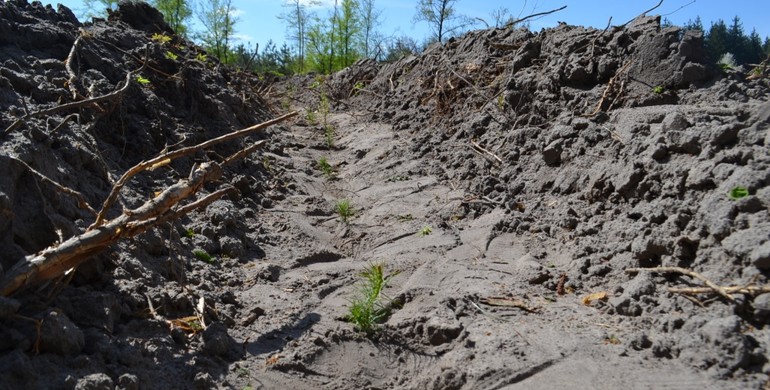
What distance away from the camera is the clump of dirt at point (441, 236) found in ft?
8.20

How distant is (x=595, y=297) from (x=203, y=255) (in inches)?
93.4

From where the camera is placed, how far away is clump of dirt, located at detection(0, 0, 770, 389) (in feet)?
8.20

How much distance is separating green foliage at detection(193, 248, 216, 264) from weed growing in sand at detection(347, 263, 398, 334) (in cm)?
102

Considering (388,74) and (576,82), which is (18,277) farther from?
(388,74)

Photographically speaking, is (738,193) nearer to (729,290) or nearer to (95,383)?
(729,290)

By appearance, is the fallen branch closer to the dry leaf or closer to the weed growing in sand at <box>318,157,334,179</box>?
the dry leaf

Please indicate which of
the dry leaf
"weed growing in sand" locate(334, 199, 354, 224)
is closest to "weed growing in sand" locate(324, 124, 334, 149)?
"weed growing in sand" locate(334, 199, 354, 224)

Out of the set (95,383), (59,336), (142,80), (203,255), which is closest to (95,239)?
(59,336)

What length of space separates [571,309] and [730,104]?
2.02m

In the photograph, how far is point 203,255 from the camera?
3.87 metres

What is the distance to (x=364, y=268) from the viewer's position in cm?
393

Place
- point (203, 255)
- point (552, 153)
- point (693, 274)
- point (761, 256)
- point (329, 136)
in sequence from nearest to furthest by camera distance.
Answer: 1. point (761, 256)
2. point (693, 274)
3. point (203, 255)
4. point (552, 153)
5. point (329, 136)

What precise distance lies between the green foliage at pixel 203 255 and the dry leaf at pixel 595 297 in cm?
229

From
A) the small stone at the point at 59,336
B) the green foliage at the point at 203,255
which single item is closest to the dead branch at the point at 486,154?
the green foliage at the point at 203,255
